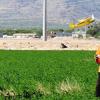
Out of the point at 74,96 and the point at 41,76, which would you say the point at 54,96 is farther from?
the point at 41,76

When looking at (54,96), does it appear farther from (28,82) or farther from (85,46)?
(85,46)

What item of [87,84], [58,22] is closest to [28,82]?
[87,84]

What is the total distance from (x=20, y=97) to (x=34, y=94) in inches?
24.1

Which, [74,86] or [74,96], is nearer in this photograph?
[74,96]

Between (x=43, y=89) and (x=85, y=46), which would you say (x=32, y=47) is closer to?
(x=85, y=46)

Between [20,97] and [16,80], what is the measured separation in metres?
3.22

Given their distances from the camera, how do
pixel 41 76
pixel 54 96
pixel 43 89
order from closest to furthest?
pixel 54 96
pixel 43 89
pixel 41 76

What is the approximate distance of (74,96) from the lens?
38.4 feet

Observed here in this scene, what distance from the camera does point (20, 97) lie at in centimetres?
1173

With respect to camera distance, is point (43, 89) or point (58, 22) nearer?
point (43, 89)

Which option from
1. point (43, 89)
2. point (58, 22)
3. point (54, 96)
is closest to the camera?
point (54, 96)

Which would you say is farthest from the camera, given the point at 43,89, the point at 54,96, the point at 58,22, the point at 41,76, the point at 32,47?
the point at 58,22

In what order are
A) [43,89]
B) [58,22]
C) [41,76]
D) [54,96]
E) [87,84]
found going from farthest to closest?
[58,22] → [41,76] → [87,84] → [43,89] → [54,96]

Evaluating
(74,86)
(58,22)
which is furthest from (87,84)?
(58,22)
